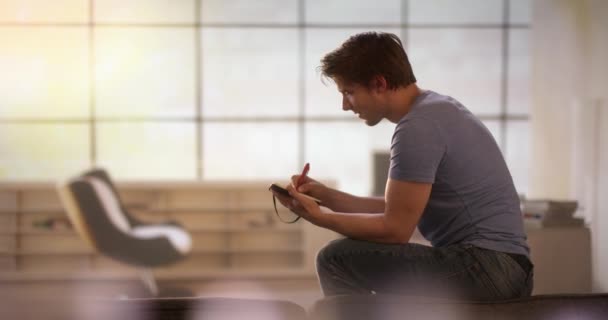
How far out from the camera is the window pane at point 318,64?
782 centimetres

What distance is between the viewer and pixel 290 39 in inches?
372

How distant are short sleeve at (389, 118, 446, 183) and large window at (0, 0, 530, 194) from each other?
4896mm

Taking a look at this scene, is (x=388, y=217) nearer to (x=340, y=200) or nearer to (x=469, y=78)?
(x=340, y=200)

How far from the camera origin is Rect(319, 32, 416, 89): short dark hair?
2.04 m

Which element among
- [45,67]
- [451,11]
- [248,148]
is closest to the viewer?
[45,67]

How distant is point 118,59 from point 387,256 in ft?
20.6

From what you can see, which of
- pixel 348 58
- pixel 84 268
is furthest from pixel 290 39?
pixel 348 58

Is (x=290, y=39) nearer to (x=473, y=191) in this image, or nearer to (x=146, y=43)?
(x=146, y=43)

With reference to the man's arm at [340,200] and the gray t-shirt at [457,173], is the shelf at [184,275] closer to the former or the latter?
the man's arm at [340,200]

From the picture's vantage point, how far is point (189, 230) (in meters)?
6.48

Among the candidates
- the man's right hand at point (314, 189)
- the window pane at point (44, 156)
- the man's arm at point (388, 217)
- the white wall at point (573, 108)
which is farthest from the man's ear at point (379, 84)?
the window pane at point (44, 156)

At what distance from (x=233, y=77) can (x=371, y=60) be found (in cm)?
682

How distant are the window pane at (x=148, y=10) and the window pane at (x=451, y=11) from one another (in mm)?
2296

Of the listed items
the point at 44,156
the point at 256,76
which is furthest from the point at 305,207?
the point at 44,156
